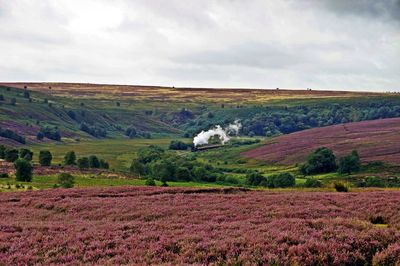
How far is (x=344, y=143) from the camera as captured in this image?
133250 mm

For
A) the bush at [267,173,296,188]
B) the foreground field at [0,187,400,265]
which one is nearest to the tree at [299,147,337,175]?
the bush at [267,173,296,188]

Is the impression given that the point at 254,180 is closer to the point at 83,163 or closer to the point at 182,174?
the point at 182,174

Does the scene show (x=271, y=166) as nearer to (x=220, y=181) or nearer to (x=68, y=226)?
(x=220, y=181)

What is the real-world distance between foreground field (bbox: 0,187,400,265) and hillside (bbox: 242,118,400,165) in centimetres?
9104

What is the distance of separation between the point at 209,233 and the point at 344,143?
407 feet

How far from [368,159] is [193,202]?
309ft

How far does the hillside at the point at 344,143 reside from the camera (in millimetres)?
116875

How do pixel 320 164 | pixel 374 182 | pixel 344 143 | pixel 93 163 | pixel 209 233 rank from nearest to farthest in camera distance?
pixel 209 233 → pixel 374 182 → pixel 320 164 → pixel 93 163 → pixel 344 143

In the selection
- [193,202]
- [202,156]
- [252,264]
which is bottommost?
[202,156]

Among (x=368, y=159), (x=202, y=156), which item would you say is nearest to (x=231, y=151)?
(x=202, y=156)

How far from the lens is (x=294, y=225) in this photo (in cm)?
1745

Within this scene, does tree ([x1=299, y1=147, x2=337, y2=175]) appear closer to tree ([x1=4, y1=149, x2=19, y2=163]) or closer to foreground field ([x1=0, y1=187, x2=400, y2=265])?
tree ([x1=4, y1=149, x2=19, y2=163])

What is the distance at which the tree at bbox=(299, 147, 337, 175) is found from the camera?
4316 inches

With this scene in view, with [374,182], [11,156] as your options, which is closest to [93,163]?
[11,156]
